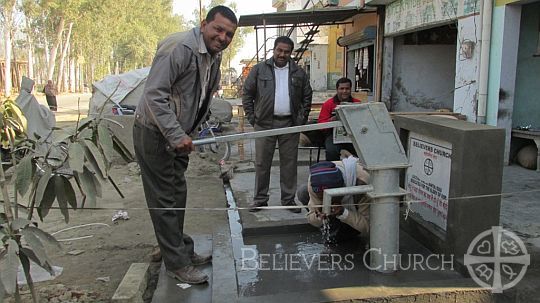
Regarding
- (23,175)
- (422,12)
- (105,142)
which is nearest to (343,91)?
(422,12)

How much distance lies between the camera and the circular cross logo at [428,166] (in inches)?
140

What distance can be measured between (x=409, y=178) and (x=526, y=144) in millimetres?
3908

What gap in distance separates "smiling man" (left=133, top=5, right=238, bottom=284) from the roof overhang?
23.1ft

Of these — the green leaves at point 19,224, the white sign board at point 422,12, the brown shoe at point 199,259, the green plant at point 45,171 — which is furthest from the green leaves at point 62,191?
the white sign board at point 422,12

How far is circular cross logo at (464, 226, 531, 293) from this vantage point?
301 cm

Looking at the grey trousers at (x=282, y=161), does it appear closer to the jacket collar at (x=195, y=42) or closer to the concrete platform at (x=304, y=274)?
the concrete platform at (x=304, y=274)

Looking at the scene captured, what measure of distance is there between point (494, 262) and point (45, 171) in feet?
9.45

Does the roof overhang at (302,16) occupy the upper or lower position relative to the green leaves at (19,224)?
upper

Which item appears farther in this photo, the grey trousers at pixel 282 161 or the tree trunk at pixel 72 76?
the tree trunk at pixel 72 76

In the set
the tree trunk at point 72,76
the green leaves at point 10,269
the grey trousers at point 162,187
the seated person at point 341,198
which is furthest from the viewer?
the tree trunk at point 72,76

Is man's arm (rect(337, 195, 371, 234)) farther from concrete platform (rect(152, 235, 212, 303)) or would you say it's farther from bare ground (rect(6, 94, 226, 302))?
bare ground (rect(6, 94, 226, 302))

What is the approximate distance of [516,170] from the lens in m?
6.53

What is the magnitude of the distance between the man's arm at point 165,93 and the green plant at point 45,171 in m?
0.34

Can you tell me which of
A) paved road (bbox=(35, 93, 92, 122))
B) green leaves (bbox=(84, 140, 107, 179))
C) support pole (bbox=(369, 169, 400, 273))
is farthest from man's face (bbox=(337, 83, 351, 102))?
paved road (bbox=(35, 93, 92, 122))
